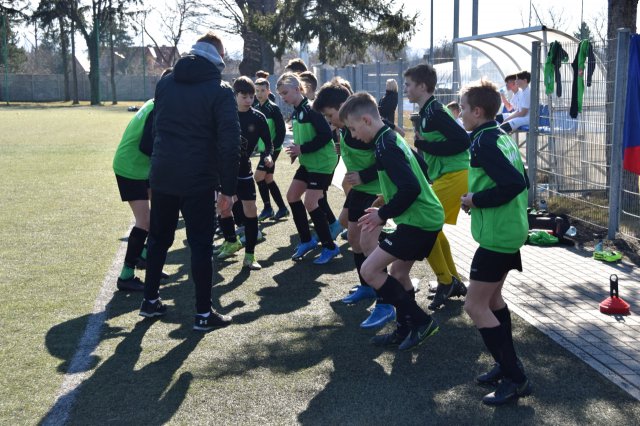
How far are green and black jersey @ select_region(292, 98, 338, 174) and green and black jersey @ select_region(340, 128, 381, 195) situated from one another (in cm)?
153

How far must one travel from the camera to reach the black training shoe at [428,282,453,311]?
246 inches

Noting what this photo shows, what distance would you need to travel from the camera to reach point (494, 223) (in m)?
4.28

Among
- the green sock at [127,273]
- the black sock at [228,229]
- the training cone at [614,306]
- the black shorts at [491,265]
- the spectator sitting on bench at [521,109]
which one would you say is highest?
the spectator sitting on bench at [521,109]

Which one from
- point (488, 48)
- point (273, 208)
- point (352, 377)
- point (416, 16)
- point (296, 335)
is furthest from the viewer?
point (416, 16)

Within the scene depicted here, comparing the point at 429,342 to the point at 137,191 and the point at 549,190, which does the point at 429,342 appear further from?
the point at 549,190

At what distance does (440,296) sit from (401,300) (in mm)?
1334

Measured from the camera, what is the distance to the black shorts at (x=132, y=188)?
22.5 feet

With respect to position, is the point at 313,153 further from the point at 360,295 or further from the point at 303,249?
the point at 360,295

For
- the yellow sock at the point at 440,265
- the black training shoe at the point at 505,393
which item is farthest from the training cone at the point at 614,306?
the black training shoe at the point at 505,393

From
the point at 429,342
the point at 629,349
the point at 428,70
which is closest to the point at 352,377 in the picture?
the point at 429,342

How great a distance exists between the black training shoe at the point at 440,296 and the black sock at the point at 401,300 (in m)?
1.05

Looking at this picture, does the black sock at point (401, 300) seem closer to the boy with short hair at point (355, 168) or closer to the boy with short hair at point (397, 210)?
the boy with short hair at point (397, 210)

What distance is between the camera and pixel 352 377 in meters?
4.78

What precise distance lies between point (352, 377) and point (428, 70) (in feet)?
9.02
